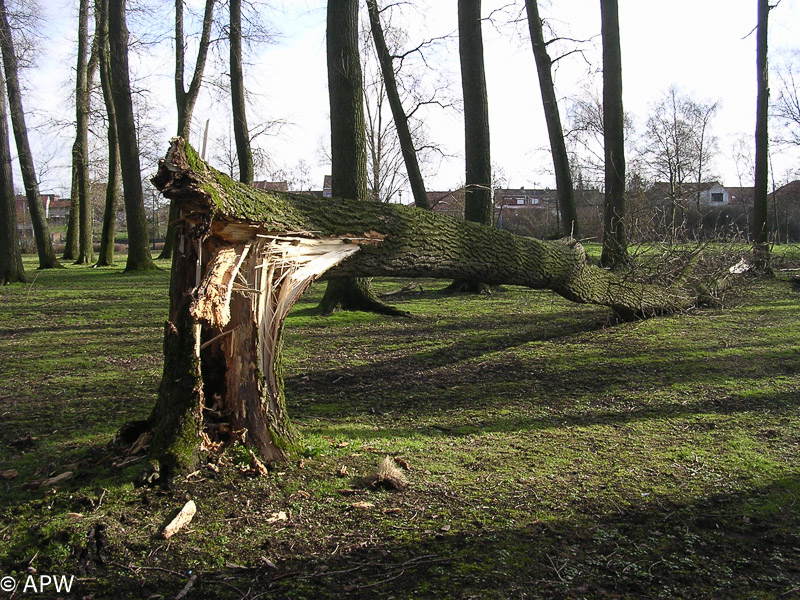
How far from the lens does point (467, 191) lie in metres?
11.9

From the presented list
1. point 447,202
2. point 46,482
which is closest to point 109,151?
point 447,202

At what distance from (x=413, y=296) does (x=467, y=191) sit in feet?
6.95

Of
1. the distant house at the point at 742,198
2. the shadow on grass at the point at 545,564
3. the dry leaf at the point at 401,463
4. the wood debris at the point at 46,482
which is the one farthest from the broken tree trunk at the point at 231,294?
the distant house at the point at 742,198

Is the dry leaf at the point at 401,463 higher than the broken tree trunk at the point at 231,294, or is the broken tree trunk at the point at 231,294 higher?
the broken tree trunk at the point at 231,294

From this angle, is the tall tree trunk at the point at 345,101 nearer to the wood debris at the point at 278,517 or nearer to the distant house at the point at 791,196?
the wood debris at the point at 278,517

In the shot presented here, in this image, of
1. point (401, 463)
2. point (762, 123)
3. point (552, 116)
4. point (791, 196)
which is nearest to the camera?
point (401, 463)

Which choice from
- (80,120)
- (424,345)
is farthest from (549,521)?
(80,120)

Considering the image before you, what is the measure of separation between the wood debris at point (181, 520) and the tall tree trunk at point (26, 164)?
57.9 ft

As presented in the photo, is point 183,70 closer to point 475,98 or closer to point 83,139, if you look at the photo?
point 83,139

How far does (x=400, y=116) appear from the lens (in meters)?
15.4

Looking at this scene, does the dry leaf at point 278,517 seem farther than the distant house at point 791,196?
No

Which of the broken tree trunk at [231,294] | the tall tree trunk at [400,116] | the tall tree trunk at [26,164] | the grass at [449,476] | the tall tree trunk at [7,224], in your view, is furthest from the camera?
the tall tree trunk at [26,164]

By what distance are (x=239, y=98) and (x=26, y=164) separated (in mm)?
7702

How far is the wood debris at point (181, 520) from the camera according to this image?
316 cm
